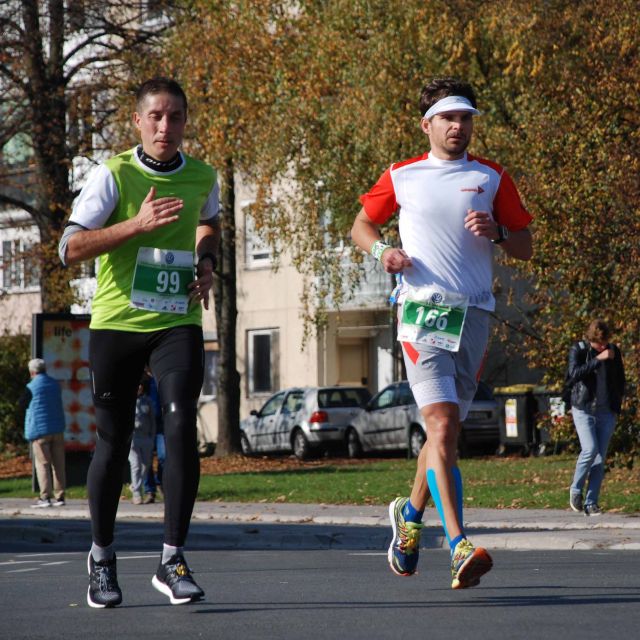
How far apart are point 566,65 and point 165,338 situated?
17.4 metres

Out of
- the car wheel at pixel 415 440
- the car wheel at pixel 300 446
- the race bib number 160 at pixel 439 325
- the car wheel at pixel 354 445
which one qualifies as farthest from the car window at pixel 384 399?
the race bib number 160 at pixel 439 325

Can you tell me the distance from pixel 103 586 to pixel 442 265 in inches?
83.0

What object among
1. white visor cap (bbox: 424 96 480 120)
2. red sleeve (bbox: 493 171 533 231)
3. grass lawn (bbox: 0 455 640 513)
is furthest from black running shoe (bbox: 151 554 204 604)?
grass lawn (bbox: 0 455 640 513)

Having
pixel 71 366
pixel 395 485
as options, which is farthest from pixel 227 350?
pixel 395 485

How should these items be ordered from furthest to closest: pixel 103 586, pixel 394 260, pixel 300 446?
1. pixel 300 446
2. pixel 394 260
3. pixel 103 586

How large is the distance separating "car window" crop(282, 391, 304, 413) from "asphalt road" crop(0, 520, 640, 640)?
77.9ft

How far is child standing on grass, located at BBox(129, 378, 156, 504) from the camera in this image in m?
19.3

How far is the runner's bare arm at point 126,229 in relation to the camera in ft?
21.5

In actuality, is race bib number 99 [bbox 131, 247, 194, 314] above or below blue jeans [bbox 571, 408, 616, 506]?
above

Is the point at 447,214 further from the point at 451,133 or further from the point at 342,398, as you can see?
the point at 342,398

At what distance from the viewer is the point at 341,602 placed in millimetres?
6906

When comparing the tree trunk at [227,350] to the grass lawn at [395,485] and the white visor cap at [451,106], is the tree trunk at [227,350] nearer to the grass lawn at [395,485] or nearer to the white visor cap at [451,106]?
the grass lawn at [395,485]

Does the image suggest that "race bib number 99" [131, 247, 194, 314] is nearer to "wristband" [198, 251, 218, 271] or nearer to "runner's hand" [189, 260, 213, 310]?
"runner's hand" [189, 260, 213, 310]

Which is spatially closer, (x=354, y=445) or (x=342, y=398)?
(x=354, y=445)
